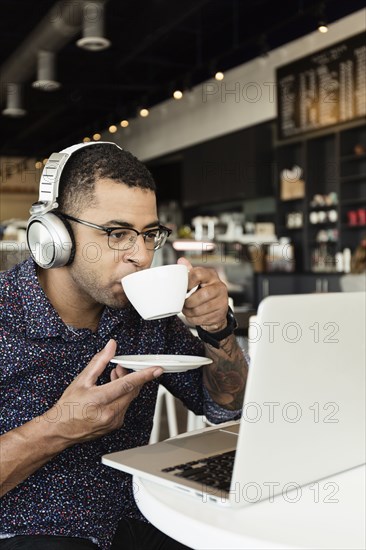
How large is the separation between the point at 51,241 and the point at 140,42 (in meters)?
7.27

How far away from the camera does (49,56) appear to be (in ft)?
24.8

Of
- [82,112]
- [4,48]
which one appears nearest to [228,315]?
[4,48]

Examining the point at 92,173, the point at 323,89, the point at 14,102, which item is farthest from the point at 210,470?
the point at 14,102

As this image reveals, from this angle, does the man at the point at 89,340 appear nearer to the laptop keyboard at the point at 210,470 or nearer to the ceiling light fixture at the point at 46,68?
the laptop keyboard at the point at 210,470

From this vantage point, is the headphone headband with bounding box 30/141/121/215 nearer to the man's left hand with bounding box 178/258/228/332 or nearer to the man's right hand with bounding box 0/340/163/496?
the man's left hand with bounding box 178/258/228/332

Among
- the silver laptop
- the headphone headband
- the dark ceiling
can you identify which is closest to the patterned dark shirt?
the headphone headband

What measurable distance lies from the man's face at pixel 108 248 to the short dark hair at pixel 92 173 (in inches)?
0.6

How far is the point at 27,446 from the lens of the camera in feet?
3.52

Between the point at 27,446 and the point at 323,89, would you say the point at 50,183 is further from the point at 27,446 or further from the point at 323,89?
the point at 323,89

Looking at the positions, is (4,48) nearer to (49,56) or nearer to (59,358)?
(49,56)

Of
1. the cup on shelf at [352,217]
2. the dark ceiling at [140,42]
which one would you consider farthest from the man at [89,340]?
the cup on shelf at [352,217]

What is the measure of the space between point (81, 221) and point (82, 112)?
11415 millimetres

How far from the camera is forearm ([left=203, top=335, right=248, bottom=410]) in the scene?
1.41 m

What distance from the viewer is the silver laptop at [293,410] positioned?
2.64 ft
